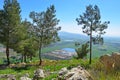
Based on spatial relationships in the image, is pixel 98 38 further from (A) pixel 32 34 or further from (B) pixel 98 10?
(A) pixel 32 34

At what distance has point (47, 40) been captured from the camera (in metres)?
44.8

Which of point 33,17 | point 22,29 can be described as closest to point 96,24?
point 33,17

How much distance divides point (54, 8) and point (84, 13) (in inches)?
233

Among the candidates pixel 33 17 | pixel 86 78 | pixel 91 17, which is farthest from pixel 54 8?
pixel 86 78

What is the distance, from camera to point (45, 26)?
4372 centimetres

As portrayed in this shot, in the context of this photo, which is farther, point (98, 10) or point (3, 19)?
point (3, 19)

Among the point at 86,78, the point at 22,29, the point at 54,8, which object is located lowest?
the point at 86,78

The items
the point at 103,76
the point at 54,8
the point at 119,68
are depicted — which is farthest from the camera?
the point at 54,8

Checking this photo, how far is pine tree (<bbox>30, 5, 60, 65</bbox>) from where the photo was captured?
43.2 m

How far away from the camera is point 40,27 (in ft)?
144

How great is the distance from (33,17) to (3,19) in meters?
5.23

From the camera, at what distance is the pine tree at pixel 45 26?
142 feet

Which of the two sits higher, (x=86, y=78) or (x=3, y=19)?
(x=3, y=19)

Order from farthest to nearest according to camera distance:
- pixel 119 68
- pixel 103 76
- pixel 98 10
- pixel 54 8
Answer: pixel 54 8
pixel 98 10
pixel 119 68
pixel 103 76
